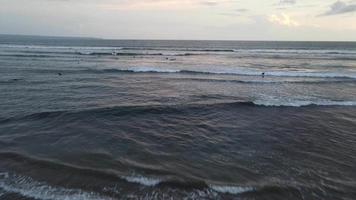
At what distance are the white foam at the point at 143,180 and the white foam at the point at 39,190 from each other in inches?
37.7

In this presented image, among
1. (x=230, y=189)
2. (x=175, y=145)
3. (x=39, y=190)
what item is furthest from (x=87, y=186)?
(x=175, y=145)

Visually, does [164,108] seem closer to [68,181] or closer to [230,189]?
[68,181]

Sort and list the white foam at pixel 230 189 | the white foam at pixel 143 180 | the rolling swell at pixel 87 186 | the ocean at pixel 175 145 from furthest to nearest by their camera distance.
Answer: the white foam at pixel 143 180
the ocean at pixel 175 145
the white foam at pixel 230 189
the rolling swell at pixel 87 186

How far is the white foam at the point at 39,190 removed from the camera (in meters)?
6.10

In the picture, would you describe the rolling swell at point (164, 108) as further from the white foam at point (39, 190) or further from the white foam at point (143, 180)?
the white foam at point (143, 180)

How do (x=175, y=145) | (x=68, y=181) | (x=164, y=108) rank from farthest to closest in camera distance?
(x=164, y=108)
(x=175, y=145)
(x=68, y=181)

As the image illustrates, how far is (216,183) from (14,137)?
7411mm

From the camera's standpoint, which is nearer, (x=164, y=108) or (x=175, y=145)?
(x=175, y=145)

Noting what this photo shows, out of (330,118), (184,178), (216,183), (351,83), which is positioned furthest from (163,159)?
(351,83)

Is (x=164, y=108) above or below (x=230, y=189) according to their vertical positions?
above

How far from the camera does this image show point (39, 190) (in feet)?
20.9

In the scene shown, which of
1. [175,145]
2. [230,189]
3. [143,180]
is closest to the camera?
[230,189]

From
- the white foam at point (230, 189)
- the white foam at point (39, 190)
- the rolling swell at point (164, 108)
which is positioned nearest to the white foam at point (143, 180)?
the white foam at point (39, 190)

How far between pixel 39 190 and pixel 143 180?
92.5 inches
